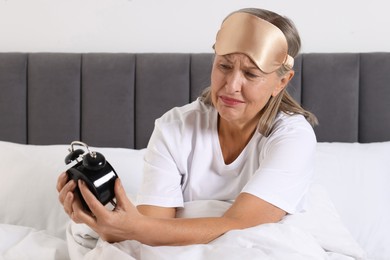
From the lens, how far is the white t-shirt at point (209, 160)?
1415 millimetres

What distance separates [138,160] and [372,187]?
2.43ft

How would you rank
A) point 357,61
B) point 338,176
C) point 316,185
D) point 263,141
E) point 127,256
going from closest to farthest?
point 127,256, point 263,141, point 316,185, point 338,176, point 357,61

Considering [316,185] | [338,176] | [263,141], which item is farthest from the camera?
[338,176]

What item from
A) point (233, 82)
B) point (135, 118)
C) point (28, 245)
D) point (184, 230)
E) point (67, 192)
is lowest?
point (28, 245)

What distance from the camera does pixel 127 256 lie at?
1241mm

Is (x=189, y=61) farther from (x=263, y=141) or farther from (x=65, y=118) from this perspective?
(x=263, y=141)

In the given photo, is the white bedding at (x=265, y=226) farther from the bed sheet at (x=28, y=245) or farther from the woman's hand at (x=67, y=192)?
the woman's hand at (x=67, y=192)

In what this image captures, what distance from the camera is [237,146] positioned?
60.6 inches

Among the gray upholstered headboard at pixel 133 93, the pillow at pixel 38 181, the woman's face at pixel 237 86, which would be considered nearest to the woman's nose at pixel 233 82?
the woman's face at pixel 237 86

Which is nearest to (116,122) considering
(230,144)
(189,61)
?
(189,61)

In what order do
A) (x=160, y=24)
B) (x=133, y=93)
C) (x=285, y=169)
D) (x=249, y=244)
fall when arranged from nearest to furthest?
(x=249, y=244), (x=285, y=169), (x=133, y=93), (x=160, y=24)

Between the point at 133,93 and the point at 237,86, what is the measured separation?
85 centimetres

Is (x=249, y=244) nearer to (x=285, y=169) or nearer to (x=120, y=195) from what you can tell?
(x=285, y=169)

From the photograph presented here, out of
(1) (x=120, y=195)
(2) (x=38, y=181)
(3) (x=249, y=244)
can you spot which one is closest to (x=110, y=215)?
(1) (x=120, y=195)
